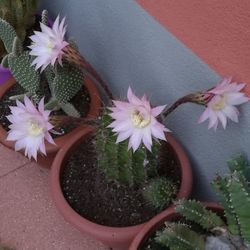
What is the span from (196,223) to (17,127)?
2.27 ft

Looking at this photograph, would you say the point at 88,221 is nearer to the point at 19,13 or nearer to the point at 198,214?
the point at 198,214

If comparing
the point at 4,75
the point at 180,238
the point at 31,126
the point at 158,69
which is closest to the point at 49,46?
the point at 31,126

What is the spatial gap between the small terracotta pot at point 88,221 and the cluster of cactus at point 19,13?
0.74m

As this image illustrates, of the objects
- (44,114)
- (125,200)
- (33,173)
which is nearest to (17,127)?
(44,114)

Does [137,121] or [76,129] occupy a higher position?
[137,121]

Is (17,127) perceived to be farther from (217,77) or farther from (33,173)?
(33,173)

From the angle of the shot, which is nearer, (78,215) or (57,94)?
(78,215)

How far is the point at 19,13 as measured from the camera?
2.45 metres

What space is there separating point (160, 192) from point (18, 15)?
122 cm

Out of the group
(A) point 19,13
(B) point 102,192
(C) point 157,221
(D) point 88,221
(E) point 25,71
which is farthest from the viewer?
(A) point 19,13

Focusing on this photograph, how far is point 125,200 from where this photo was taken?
1929 mm

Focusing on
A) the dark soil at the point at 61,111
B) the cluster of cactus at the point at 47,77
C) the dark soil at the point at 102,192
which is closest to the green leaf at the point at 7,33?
the cluster of cactus at the point at 47,77

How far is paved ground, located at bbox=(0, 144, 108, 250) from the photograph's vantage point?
85.0 inches

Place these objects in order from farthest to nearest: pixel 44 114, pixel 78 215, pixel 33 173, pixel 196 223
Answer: pixel 33 173 < pixel 78 215 < pixel 196 223 < pixel 44 114
